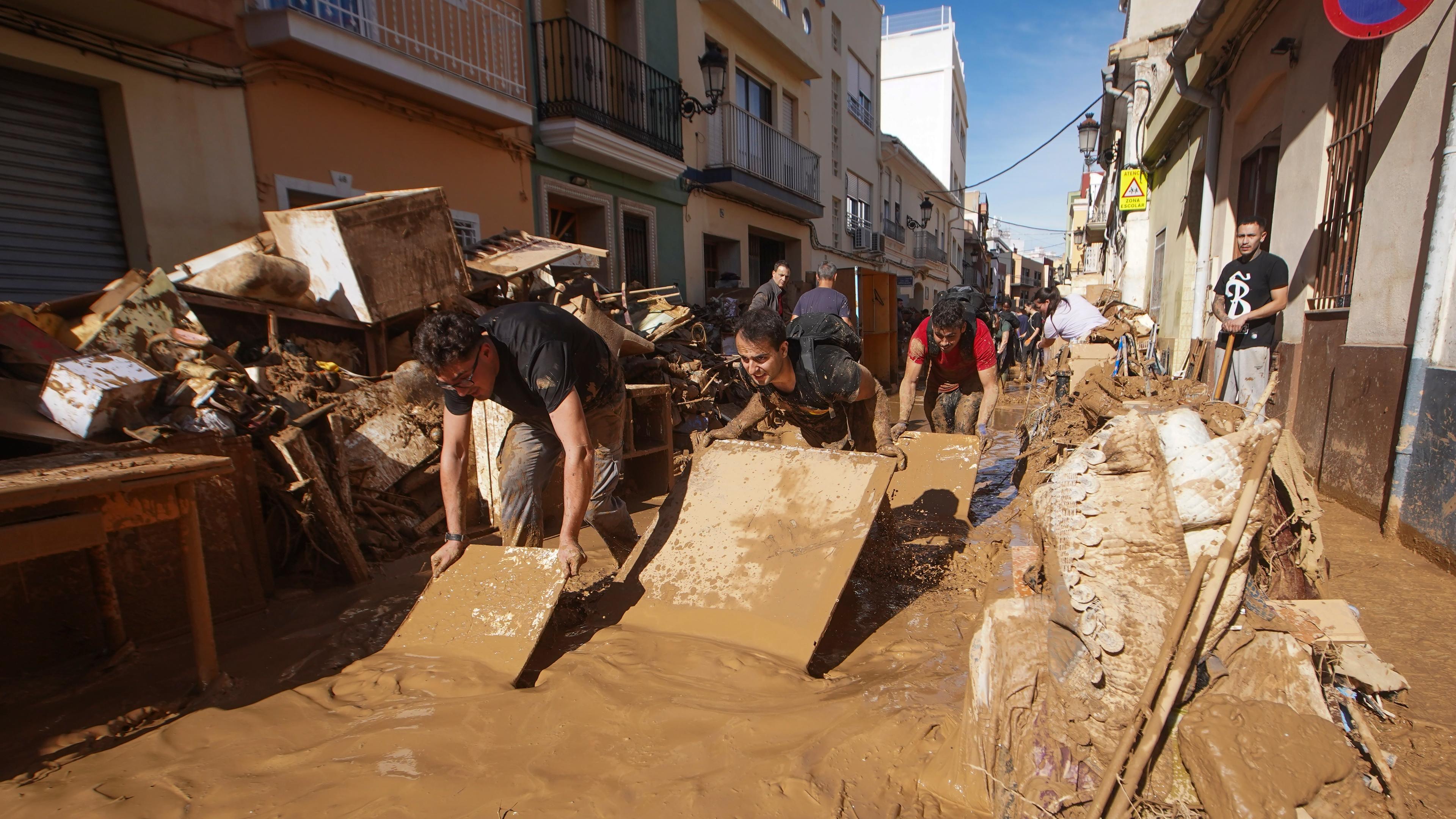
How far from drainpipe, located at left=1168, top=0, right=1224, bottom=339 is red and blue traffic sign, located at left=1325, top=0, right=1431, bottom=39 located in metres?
4.40

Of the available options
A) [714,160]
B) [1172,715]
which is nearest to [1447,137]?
[1172,715]

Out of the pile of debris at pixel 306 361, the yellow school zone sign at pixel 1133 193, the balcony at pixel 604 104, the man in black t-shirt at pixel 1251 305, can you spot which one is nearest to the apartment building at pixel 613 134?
the balcony at pixel 604 104

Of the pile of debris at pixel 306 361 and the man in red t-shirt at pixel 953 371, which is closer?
the pile of debris at pixel 306 361

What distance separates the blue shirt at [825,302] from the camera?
23.9 ft

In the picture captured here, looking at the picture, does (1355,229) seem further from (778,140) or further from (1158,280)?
(778,140)

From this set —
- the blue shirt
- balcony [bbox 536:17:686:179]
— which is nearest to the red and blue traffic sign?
the blue shirt

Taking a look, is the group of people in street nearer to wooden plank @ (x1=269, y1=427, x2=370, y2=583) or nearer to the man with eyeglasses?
the man with eyeglasses

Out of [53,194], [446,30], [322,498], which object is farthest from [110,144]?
[322,498]

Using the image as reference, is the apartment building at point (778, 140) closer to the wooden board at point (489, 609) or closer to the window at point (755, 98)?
the window at point (755, 98)

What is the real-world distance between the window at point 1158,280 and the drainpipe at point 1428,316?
8253 mm

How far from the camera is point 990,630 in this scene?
1790 millimetres

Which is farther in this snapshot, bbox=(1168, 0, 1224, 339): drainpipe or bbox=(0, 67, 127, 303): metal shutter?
bbox=(1168, 0, 1224, 339): drainpipe

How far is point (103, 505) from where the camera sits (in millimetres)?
2188

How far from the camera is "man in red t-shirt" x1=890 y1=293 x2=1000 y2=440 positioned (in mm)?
4312
